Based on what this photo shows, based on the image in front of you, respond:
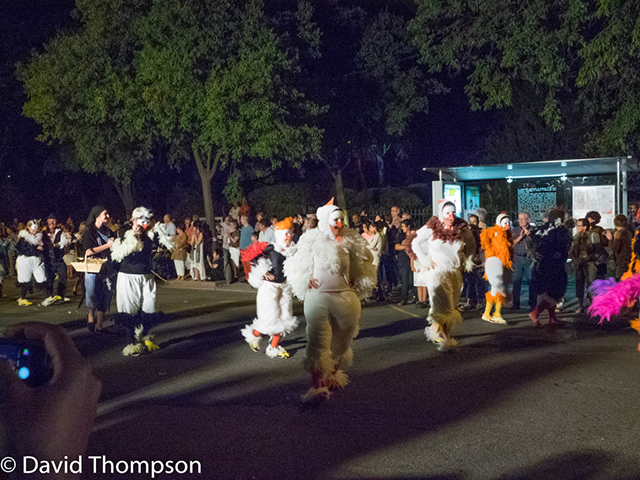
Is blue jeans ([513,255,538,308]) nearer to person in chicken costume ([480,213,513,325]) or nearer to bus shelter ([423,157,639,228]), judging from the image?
person in chicken costume ([480,213,513,325])

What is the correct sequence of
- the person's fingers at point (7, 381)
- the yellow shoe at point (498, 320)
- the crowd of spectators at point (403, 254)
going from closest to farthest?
the person's fingers at point (7, 381) < the yellow shoe at point (498, 320) < the crowd of spectators at point (403, 254)

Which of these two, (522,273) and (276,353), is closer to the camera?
(276,353)

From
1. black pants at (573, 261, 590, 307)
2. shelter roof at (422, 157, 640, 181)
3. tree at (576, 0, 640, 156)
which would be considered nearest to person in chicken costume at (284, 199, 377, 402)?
black pants at (573, 261, 590, 307)

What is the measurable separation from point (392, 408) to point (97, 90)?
57.9 feet

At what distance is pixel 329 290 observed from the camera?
6570mm

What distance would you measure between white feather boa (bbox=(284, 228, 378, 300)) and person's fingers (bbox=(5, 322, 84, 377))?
480cm

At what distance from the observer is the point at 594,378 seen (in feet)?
23.6

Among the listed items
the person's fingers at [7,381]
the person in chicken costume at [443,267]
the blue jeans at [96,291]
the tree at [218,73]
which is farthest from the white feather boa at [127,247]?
the tree at [218,73]

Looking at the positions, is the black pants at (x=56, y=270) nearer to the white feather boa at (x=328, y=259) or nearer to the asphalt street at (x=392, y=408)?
the asphalt street at (x=392, y=408)

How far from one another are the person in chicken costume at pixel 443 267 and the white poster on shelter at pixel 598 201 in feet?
27.6

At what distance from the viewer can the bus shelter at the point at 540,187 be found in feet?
51.2

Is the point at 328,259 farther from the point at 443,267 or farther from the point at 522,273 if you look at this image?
the point at 522,273

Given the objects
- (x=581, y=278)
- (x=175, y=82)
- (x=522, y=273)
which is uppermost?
(x=175, y=82)

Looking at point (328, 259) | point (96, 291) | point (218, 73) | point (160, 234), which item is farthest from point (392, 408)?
point (218, 73)
